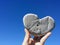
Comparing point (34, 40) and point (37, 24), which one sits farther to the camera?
point (37, 24)

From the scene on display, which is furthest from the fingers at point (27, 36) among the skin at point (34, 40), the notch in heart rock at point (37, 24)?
the notch in heart rock at point (37, 24)

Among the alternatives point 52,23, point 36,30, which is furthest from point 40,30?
point 52,23

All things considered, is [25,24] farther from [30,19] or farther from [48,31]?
[48,31]

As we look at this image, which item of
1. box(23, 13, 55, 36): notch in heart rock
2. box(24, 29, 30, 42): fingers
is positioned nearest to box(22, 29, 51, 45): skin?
box(24, 29, 30, 42): fingers

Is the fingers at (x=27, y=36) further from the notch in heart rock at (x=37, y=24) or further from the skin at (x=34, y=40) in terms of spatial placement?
the notch in heart rock at (x=37, y=24)

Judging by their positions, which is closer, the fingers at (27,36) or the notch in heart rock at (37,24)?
the fingers at (27,36)

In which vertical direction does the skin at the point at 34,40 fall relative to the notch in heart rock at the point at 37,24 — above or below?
below

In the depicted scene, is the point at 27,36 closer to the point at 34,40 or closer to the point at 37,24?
the point at 34,40

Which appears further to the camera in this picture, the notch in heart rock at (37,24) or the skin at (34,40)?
the notch in heart rock at (37,24)

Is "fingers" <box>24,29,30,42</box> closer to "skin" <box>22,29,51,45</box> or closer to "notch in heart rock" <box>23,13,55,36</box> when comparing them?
"skin" <box>22,29,51,45</box>

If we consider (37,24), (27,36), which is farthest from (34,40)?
(37,24)
